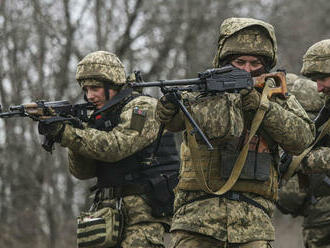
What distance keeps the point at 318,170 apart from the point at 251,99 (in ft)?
5.41

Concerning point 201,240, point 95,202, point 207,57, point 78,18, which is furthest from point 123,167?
point 207,57

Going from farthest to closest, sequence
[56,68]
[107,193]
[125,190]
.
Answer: [56,68] < [107,193] < [125,190]

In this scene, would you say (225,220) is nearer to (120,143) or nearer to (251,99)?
(251,99)

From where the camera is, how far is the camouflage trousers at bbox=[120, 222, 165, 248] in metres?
6.70

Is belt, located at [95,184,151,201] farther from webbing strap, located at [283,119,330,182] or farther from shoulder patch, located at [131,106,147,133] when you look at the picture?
webbing strap, located at [283,119,330,182]

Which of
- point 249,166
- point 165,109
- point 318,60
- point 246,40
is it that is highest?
point 246,40

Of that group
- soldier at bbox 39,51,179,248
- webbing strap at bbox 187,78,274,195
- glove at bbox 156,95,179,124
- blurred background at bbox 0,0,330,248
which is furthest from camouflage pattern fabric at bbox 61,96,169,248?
blurred background at bbox 0,0,330,248

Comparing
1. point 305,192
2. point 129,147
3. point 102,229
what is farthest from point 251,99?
point 305,192

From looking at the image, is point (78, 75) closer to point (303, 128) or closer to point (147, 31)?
point (303, 128)

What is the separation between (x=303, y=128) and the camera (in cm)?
550

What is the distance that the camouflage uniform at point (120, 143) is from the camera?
21.6 ft

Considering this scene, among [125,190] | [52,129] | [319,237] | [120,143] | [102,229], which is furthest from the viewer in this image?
[319,237]

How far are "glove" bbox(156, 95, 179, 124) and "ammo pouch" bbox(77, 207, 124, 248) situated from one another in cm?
156

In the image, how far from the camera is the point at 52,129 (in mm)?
6461
